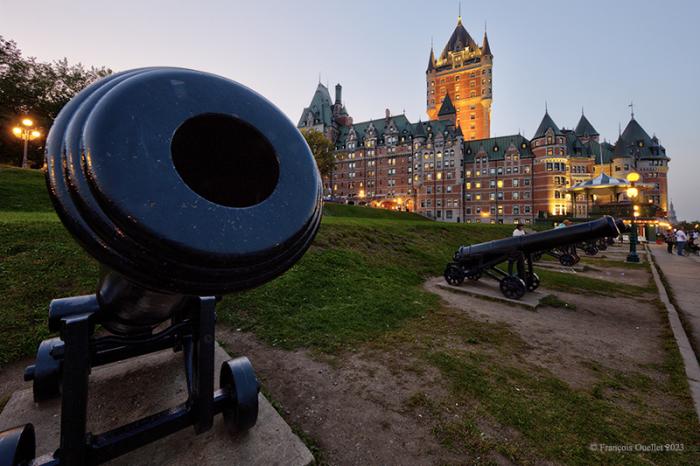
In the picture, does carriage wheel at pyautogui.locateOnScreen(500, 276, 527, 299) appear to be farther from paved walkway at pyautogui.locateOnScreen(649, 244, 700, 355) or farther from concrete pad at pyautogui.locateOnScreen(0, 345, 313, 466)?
concrete pad at pyautogui.locateOnScreen(0, 345, 313, 466)

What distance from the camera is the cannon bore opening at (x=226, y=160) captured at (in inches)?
55.0

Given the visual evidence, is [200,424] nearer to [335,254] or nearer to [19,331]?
[19,331]

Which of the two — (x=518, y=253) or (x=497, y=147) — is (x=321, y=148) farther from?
(x=497, y=147)

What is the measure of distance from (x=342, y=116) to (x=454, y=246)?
7138 cm

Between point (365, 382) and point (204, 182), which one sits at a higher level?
point (204, 182)

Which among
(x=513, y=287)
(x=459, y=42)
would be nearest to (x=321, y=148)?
(x=513, y=287)

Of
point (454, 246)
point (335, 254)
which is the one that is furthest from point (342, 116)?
point (335, 254)

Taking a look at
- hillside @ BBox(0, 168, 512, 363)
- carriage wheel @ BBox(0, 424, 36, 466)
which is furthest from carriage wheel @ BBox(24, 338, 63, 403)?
hillside @ BBox(0, 168, 512, 363)

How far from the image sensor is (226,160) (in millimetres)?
1534

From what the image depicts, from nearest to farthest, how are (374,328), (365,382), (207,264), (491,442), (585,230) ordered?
(207,264), (491,442), (365,382), (374,328), (585,230)

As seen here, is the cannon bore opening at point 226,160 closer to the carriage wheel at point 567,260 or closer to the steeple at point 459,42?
the carriage wheel at point 567,260

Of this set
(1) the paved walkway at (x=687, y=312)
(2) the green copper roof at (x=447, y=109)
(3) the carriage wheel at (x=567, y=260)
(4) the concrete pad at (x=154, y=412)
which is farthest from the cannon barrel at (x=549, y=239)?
(2) the green copper roof at (x=447, y=109)

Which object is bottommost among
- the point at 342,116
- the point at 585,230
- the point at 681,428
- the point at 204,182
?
the point at 681,428

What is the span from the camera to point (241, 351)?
3658 mm
